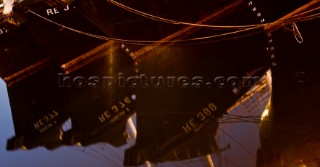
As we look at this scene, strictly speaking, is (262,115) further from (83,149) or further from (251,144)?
(83,149)

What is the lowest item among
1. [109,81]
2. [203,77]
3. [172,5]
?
[203,77]

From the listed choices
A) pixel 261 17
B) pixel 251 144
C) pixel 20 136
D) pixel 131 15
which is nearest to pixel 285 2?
pixel 261 17

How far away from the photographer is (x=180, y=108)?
7.61 m

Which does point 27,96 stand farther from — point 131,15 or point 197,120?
point 197,120

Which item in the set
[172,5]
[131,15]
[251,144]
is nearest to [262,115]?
[251,144]

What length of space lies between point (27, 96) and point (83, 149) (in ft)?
11.1

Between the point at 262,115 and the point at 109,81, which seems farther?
the point at 109,81

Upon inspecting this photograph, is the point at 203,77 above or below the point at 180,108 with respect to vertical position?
above

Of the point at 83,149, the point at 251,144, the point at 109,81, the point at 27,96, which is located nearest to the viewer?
the point at 251,144

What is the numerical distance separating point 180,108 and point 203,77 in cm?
111

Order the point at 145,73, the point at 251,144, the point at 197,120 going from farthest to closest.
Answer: the point at 145,73
the point at 197,120
the point at 251,144

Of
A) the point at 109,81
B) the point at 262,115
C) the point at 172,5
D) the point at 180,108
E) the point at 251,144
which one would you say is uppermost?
the point at 172,5

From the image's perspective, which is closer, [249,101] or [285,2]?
[285,2]

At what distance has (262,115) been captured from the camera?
22.4ft
